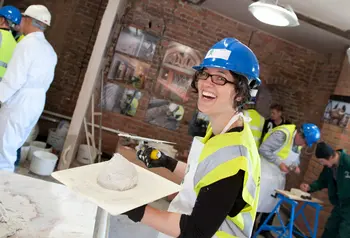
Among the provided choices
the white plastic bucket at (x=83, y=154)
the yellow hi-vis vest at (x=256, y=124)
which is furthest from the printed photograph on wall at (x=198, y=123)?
the white plastic bucket at (x=83, y=154)

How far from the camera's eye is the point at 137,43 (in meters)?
5.05

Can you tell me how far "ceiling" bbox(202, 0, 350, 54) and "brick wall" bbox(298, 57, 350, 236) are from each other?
53cm

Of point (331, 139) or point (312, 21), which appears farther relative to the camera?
point (331, 139)

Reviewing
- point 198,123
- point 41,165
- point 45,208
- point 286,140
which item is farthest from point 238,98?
point 198,123

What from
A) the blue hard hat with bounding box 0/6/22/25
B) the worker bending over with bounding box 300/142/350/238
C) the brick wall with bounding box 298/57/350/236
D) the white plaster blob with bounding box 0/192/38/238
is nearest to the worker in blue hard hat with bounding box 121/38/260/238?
the white plaster blob with bounding box 0/192/38/238

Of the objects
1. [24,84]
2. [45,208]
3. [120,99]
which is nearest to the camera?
[45,208]

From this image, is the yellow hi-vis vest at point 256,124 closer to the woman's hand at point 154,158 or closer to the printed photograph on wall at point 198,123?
the printed photograph on wall at point 198,123

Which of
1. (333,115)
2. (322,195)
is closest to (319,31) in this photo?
(333,115)

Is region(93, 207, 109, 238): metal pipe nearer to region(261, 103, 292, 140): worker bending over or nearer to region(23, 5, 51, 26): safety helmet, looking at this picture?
region(23, 5, 51, 26): safety helmet

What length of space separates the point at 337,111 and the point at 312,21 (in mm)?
1526

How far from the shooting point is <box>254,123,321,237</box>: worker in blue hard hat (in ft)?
13.3

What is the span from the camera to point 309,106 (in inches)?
223

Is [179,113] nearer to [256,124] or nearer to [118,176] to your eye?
[256,124]

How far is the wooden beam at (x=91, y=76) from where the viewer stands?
153 inches
